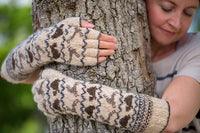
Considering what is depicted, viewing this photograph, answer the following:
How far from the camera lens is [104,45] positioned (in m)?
1.25

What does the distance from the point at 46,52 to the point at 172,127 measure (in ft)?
2.41

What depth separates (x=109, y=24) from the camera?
1.30m

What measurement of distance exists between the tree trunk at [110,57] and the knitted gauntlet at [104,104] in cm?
9

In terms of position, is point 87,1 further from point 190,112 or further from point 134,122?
point 190,112

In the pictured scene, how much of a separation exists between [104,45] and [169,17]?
1.87 ft

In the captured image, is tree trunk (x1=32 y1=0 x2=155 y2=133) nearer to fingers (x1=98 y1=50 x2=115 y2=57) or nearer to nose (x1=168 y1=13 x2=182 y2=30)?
fingers (x1=98 y1=50 x2=115 y2=57)

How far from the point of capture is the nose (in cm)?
158

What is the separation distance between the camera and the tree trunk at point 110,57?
128 cm

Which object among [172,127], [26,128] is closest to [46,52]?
[172,127]

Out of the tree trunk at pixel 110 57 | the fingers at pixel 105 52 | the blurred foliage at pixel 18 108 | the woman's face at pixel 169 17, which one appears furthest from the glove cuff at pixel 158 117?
the blurred foliage at pixel 18 108

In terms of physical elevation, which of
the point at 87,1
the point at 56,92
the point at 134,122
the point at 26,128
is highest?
the point at 87,1

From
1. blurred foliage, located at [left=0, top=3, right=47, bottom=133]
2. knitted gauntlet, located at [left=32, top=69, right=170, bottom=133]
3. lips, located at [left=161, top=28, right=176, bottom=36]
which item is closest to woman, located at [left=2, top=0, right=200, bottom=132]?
knitted gauntlet, located at [left=32, top=69, right=170, bottom=133]

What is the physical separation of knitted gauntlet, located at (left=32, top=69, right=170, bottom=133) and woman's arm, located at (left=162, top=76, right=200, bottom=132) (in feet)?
0.31

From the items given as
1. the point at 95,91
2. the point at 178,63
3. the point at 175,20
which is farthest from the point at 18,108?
the point at 95,91
